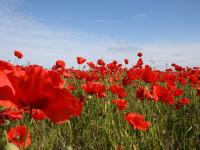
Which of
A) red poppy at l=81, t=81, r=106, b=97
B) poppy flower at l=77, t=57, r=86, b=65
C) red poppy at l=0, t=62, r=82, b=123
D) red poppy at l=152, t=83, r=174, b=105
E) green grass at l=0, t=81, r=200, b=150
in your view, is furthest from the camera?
poppy flower at l=77, t=57, r=86, b=65

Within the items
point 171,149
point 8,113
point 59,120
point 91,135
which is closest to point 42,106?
point 59,120

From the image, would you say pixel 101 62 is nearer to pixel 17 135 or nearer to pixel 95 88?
pixel 95 88

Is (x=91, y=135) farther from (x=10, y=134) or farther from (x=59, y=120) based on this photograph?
(x=59, y=120)

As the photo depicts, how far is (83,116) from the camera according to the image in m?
4.20


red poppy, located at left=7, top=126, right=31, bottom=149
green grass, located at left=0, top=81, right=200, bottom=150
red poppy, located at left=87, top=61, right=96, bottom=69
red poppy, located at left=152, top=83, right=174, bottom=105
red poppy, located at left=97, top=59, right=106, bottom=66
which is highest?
red poppy, located at left=97, top=59, right=106, bottom=66

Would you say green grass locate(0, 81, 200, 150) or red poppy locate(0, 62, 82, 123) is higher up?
red poppy locate(0, 62, 82, 123)

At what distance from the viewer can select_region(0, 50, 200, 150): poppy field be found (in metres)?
1.17

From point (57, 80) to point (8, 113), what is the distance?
0.87 meters

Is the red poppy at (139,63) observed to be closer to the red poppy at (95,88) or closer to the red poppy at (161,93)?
the red poppy at (95,88)

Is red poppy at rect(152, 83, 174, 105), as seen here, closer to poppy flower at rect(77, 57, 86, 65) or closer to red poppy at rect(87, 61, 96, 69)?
poppy flower at rect(77, 57, 86, 65)

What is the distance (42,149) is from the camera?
284cm

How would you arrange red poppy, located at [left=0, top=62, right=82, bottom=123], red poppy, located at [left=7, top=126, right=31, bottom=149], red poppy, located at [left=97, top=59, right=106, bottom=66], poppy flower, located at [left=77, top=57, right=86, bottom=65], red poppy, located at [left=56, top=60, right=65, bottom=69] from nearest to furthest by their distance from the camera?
1. red poppy, located at [left=0, top=62, right=82, bottom=123]
2. red poppy, located at [left=7, top=126, right=31, bottom=149]
3. red poppy, located at [left=56, top=60, right=65, bottom=69]
4. poppy flower, located at [left=77, top=57, right=86, bottom=65]
5. red poppy, located at [left=97, top=59, right=106, bottom=66]

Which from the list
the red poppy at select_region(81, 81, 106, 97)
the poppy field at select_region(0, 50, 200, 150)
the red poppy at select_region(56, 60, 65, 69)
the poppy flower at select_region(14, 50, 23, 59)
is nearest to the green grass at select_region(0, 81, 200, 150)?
the poppy field at select_region(0, 50, 200, 150)

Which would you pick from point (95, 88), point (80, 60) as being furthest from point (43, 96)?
point (80, 60)
